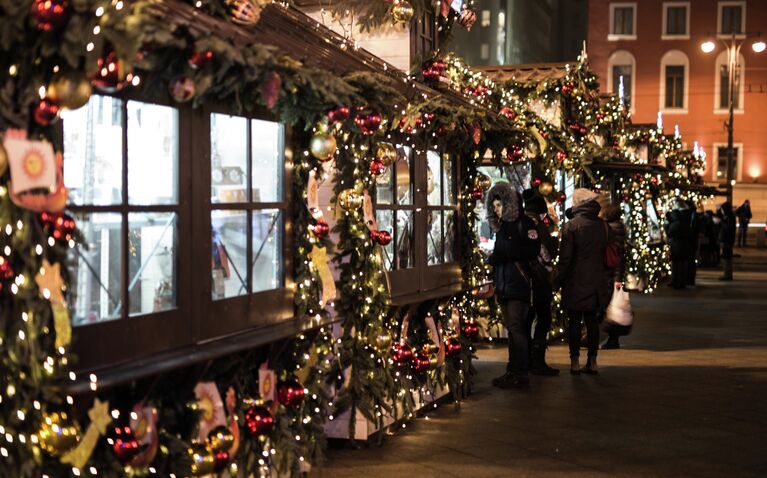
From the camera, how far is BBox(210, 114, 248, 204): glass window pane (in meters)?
6.66

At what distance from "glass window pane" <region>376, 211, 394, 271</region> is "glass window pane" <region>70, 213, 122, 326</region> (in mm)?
4036

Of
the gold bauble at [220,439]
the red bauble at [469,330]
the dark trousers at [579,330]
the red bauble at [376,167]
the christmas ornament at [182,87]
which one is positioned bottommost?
the dark trousers at [579,330]

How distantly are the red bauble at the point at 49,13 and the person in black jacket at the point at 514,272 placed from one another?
7.65 metres

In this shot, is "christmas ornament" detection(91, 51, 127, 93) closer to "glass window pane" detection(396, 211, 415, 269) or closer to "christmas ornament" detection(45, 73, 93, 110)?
"christmas ornament" detection(45, 73, 93, 110)

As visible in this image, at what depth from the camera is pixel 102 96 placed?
219 inches

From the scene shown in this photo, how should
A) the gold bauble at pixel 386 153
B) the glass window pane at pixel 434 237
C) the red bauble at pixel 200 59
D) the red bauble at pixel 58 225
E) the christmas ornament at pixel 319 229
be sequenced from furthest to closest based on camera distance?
the glass window pane at pixel 434 237 → the gold bauble at pixel 386 153 → the christmas ornament at pixel 319 229 → the red bauble at pixel 200 59 → the red bauble at pixel 58 225

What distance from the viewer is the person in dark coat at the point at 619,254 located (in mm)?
13877

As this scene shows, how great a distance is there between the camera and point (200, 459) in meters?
6.12

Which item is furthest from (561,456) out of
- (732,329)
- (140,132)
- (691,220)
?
(691,220)

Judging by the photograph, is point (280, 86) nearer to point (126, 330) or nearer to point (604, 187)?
point (126, 330)

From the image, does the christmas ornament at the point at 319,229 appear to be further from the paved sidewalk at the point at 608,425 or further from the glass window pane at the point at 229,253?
the paved sidewalk at the point at 608,425

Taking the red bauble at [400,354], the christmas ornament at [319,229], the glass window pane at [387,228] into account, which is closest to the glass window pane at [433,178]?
the glass window pane at [387,228]

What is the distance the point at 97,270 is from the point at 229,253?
143cm

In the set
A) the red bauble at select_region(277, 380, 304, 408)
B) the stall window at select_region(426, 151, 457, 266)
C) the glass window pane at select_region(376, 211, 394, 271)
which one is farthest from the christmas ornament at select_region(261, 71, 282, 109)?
the stall window at select_region(426, 151, 457, 266)
